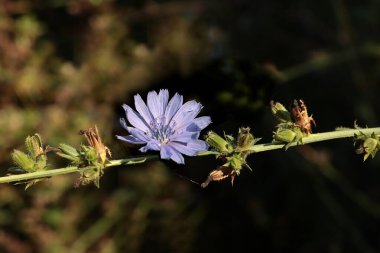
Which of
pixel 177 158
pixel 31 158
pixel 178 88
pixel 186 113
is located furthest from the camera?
pixel 178 88

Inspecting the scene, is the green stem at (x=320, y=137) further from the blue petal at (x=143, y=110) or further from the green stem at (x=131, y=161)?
the blue petal at (x=143, y=110)

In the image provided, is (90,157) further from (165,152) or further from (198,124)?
(198,124)

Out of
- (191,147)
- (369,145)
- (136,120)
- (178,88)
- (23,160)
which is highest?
(178,88)

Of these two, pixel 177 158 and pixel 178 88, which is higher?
pixel 178 88

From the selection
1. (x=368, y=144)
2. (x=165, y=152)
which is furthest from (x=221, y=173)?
(x=368, y=144)

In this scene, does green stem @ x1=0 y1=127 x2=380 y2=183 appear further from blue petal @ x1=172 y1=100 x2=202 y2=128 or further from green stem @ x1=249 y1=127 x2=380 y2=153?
blue petal @ x1=172 y1=100 x2=202 y2=128

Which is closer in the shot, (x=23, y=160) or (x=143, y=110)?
(x=23, y=160)
